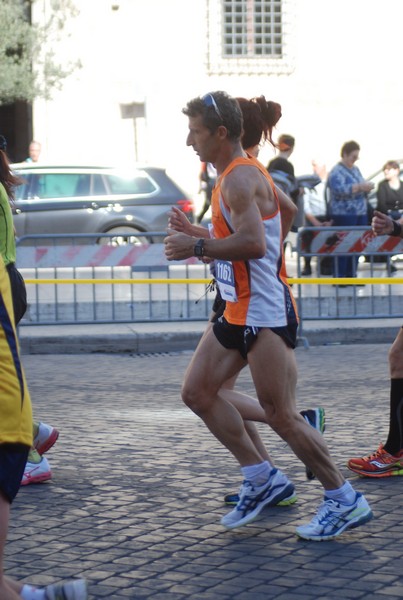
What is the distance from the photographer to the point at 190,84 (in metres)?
32.4

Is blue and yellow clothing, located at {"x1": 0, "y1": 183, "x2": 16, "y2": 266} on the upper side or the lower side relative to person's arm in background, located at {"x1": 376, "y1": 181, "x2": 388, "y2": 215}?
upper

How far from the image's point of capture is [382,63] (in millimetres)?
32688

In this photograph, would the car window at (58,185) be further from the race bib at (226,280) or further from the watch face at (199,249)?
the watch face at (199,249)

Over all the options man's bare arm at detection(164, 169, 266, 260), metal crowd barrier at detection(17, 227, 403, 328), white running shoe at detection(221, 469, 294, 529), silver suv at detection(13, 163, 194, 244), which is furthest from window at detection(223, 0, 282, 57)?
man's bare arm at detection(164, 169, 266, 260)

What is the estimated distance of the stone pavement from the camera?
16.4ft

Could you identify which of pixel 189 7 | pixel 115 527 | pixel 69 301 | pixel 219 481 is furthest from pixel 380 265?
pixel 189 7

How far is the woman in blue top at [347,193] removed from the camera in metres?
16.7

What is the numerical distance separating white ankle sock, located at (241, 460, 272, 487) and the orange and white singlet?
2.32ft

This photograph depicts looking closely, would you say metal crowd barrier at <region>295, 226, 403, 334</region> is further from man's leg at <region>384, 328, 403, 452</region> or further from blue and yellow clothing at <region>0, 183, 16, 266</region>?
blue and yellow clothing at <region>0, 183, 16, 266</region>

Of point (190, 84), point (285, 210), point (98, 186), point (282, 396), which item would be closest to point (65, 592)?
point (282, 396)

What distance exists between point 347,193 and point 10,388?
13163 millimetres

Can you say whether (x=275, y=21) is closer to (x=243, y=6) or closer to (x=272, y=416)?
(x=243, y=6)

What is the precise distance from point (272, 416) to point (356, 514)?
20.9 inches

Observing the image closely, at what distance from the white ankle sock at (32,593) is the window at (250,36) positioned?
95.7 ft
